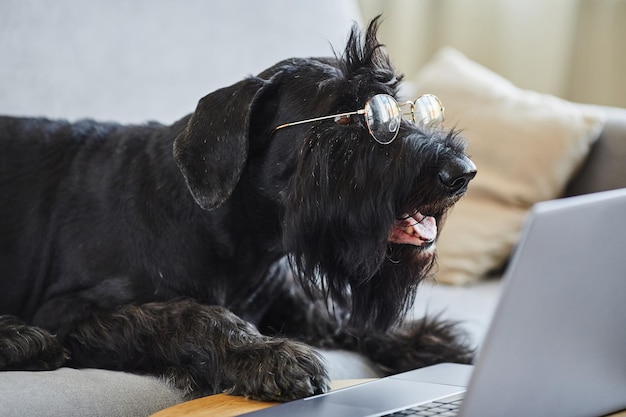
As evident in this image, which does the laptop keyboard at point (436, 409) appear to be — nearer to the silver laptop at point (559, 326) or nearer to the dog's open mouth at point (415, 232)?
the silver laptop at point (559, 326)

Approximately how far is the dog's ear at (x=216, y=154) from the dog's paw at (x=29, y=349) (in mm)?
384

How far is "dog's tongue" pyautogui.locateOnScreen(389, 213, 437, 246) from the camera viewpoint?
5.45 feet

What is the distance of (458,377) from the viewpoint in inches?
61.6

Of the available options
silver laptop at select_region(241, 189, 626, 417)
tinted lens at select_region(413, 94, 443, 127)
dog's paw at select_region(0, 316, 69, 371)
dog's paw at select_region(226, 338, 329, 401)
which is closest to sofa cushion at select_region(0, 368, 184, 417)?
dog's paw at select_region(0, 316, 69, 371)

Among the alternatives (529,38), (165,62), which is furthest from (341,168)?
(529,38)

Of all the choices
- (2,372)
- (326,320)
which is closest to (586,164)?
(326,320)

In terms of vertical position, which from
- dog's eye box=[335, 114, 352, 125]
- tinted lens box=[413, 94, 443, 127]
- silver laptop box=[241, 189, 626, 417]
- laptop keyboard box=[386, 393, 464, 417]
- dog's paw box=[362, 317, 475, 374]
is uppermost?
tinted lens box=[413, 94, 443, 127]

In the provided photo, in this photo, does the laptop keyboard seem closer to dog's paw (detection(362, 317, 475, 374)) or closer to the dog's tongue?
the dog's tongue

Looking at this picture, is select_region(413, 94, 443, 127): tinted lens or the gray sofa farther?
the gray sofa

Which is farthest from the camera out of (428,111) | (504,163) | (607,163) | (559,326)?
(504,163)

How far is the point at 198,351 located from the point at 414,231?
444mm

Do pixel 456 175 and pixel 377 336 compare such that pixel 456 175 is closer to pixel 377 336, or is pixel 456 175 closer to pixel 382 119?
pixel 382 119

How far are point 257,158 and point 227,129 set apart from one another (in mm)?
114

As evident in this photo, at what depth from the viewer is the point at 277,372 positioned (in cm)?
142
